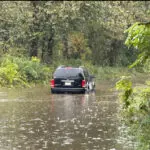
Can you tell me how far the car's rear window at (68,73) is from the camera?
2512cm

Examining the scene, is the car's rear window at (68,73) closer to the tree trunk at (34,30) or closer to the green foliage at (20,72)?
the green foliage at (20,72)

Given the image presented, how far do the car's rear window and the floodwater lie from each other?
3653 mm

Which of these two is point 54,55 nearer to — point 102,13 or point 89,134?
point 102,13

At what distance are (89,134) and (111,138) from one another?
837 mm

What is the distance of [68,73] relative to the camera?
25.2m

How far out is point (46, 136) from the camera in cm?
1194

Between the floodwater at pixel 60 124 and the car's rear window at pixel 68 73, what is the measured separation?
144 inches

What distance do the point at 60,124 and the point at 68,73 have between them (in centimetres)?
1143

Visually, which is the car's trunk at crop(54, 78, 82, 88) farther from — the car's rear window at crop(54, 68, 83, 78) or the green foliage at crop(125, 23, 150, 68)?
the green foliage at crop(125, 23, 150, 68)

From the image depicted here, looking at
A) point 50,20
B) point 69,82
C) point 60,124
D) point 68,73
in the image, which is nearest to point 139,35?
point 60,124

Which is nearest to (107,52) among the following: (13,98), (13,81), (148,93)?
(13,81)

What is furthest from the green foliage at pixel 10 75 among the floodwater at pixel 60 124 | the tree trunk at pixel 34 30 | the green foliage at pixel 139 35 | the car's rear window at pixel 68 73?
the green foliage at pixel 139 35

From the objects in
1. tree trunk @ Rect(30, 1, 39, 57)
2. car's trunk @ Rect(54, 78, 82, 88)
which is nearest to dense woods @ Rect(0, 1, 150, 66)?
tree trunk @ Rect(30, 1, 39, 57)

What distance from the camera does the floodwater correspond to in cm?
1095
